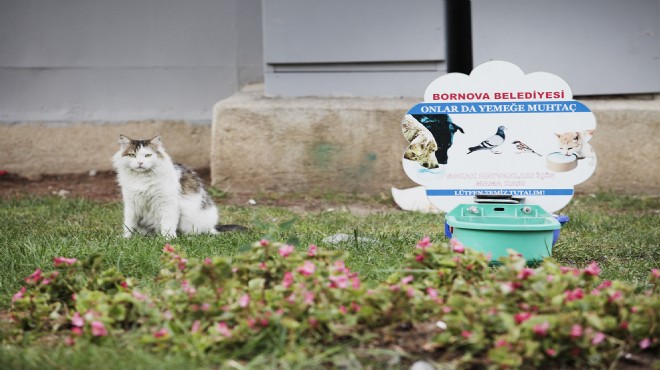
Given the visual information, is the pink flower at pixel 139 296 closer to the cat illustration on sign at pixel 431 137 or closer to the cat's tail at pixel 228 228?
the cat illustration on sign at pixel 431 137

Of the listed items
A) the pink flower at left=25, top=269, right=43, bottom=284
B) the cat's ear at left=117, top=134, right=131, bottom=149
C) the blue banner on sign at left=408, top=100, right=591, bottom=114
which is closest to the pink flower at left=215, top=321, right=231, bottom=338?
the pink flower at left=25, top=269, right=43, bottom=284

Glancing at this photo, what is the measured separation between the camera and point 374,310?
101 inches

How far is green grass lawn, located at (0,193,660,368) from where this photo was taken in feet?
9.63

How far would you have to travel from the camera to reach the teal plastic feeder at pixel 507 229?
3508 millimetres

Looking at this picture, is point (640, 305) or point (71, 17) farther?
point (71, 17)

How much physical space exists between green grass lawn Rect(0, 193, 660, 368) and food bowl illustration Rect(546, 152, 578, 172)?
53 cm

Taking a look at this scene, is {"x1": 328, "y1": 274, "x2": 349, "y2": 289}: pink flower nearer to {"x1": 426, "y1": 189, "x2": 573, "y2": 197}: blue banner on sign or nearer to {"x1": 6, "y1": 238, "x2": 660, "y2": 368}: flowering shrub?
{"x1": 6, "y1": 238, "x2": 660, "y2": 368}: flowering shrub

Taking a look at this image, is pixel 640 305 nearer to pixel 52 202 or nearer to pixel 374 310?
pixel 374 310

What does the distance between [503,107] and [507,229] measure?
62 cm

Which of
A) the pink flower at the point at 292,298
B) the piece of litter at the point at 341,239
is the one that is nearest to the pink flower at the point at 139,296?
the pink flower at the point at 292,298

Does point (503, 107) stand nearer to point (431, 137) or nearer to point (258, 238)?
point (431, 137)

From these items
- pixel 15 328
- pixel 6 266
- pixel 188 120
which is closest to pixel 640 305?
pixel 15 328

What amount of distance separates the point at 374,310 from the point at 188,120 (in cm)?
560

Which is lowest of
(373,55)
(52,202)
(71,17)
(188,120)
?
(52,202)
